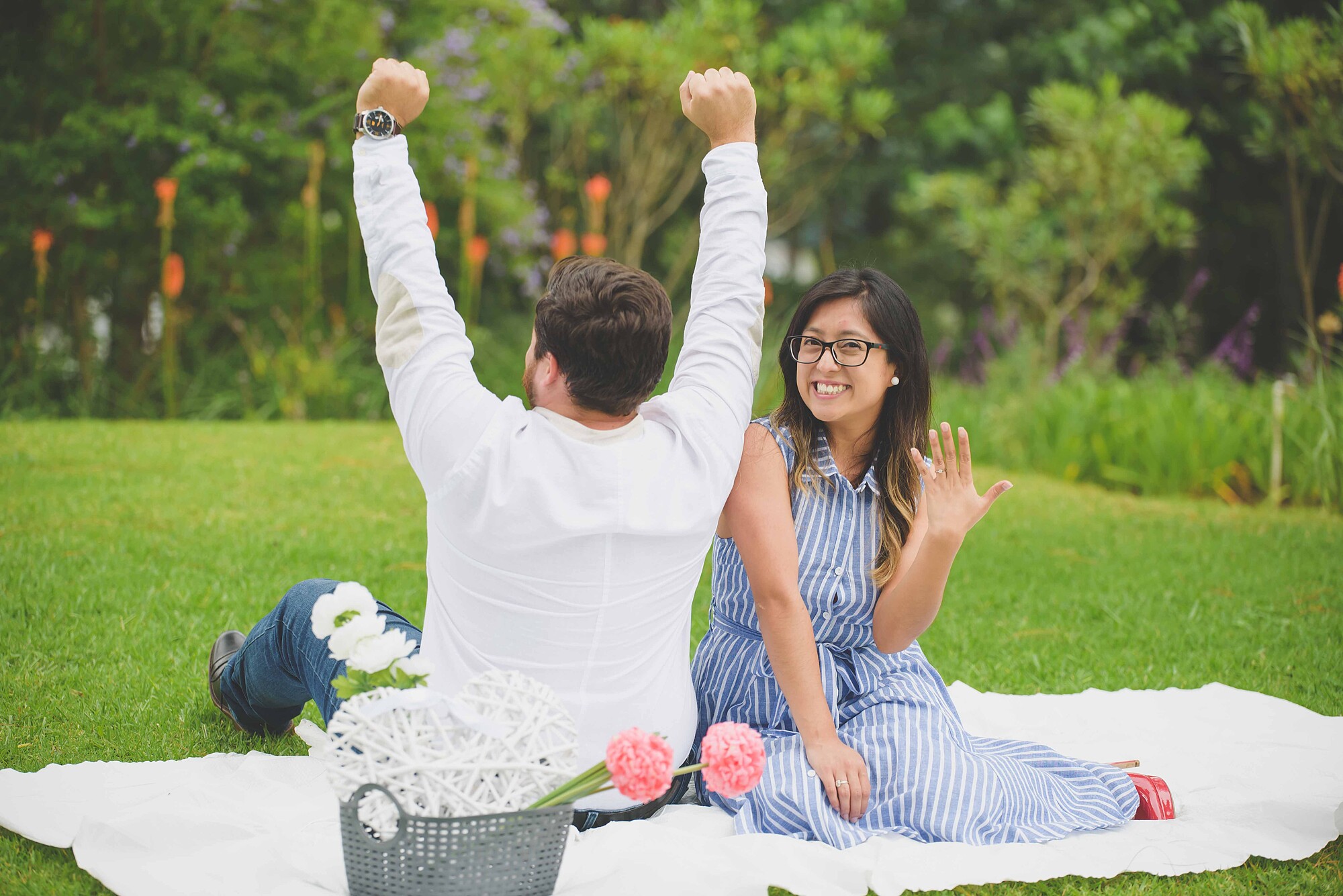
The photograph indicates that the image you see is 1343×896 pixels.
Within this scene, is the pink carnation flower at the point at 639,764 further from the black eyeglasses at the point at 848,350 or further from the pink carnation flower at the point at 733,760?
the black eyeglasses at the point at 848,350

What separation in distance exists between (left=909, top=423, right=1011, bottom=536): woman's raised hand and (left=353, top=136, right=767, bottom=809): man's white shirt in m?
0.43

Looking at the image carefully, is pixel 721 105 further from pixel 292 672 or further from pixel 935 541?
pixel 292 672

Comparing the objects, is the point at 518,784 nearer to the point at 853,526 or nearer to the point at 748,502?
the point at 748,502

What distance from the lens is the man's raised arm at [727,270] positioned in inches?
85.4

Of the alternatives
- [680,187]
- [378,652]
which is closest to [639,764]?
[378,652]

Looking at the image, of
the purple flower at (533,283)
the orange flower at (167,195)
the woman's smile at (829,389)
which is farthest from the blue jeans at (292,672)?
the purple flower at (533,283)

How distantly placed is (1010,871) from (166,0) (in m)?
8.42

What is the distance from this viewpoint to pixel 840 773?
8.00 feet

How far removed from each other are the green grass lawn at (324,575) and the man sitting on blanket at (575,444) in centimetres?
85

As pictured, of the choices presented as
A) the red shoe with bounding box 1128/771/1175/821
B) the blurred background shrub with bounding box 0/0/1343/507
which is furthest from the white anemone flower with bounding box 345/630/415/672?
the blurred background shrub with bounding box 0/0/1343/507

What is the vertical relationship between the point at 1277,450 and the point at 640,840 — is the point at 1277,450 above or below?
above

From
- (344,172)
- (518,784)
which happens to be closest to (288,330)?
(344,172)

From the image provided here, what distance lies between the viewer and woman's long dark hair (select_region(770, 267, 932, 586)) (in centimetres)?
255

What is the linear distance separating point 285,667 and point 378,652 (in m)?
0.94
